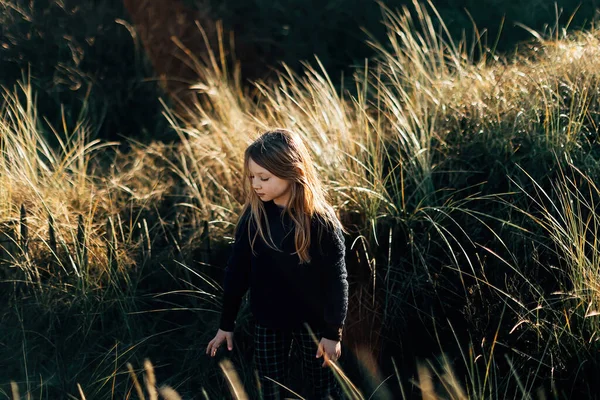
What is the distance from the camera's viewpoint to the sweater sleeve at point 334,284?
254cm

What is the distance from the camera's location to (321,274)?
8.50 ft

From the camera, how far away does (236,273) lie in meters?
2.69

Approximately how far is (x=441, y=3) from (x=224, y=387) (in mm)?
3814

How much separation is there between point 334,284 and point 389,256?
65cm

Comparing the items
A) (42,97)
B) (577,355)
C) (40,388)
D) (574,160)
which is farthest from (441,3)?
(40,388)

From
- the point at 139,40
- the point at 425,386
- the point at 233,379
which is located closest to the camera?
the point at 425,386

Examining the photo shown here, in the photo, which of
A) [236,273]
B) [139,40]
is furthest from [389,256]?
[139,40]

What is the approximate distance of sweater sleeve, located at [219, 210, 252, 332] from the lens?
8.71 feet

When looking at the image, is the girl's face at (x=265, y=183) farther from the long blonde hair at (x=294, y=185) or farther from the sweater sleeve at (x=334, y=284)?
the sweater sleeve at (x=334, y=284)

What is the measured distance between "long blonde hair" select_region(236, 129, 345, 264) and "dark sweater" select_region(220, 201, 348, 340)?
34 mm

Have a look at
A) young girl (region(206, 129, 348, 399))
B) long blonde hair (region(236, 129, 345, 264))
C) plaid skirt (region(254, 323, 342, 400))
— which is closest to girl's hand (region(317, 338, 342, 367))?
young girl (region(206, 129, 348, 399))

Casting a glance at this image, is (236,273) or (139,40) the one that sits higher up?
(139,40)

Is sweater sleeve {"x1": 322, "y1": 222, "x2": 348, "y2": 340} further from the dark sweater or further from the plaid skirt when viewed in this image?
the plaid skirt

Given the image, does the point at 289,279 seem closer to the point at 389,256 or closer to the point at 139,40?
the point at 389,256
